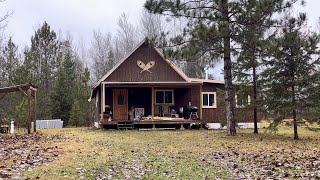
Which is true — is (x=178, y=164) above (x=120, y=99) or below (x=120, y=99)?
below

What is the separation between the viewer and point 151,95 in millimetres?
26406

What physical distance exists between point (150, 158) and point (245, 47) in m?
8.29

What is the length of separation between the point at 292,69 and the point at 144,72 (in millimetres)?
11583

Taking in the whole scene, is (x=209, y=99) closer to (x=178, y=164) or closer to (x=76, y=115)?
(x=76, y=115)

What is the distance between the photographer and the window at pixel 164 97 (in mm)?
27130

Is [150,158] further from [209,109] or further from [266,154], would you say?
[209,109]

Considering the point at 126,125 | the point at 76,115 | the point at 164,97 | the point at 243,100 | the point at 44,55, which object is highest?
the point at 44,55

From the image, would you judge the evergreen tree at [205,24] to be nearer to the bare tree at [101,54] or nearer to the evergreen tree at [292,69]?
the evergreen tree at [292,69]

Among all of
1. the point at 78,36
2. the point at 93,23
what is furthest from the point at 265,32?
the point at 78,36

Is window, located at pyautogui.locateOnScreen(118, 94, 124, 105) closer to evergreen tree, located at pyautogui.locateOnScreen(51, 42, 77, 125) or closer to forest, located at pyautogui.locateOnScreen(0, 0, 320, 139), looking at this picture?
forest, located at pyautogui.locateOnScreen(0, 0, 320, 139)

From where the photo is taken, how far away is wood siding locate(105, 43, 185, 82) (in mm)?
25828

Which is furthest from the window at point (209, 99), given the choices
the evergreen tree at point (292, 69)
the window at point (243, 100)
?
the evergreen tree at point (292, 69)

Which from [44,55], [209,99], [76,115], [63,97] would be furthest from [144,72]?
[44,55]

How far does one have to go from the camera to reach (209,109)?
27.9 m
